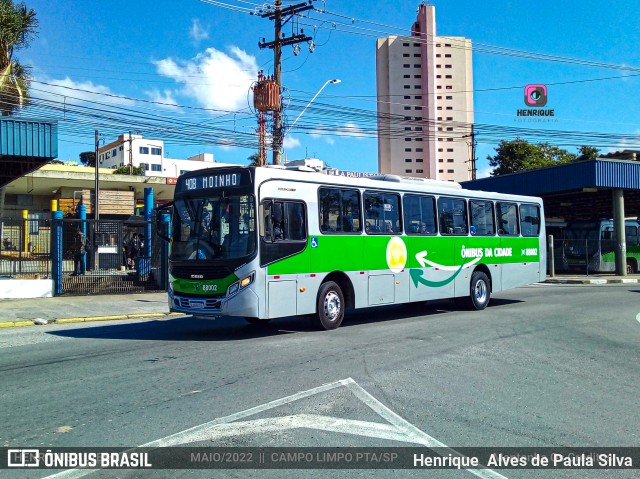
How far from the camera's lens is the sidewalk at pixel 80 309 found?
47.8 ft

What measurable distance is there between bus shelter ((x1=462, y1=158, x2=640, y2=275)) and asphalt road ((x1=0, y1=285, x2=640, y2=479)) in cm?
1899

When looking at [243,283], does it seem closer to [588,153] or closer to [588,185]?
[588,185]

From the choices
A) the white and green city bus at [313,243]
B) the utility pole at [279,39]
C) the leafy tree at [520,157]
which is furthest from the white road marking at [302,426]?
the leafy tree at [520,157]

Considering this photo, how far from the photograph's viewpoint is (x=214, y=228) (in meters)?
11.4

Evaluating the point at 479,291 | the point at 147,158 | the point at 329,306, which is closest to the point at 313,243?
the point at 329,306

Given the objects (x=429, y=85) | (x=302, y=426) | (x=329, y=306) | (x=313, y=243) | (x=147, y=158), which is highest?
(x=429, y=85)

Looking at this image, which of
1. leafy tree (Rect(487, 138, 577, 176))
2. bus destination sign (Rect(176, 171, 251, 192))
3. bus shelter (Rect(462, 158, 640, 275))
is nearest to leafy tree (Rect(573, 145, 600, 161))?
leafy tree (Rect(487, 138, 577, 176))

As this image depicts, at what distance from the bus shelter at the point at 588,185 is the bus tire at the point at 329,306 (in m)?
21.9

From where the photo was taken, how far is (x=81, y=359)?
928 centimetres

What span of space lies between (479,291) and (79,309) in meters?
11.3

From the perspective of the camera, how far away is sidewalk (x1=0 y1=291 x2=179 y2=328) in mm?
14586

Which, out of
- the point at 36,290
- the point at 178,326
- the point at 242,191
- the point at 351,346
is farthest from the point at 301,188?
the point at 36,290

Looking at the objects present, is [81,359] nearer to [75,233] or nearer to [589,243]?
[75,233]

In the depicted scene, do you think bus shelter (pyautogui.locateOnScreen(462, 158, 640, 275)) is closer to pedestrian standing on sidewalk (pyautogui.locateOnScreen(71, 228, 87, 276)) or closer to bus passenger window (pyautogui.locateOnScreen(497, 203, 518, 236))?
bus passenger window (pyautogui.locateOnScreen(497, 203, 518, 236))
